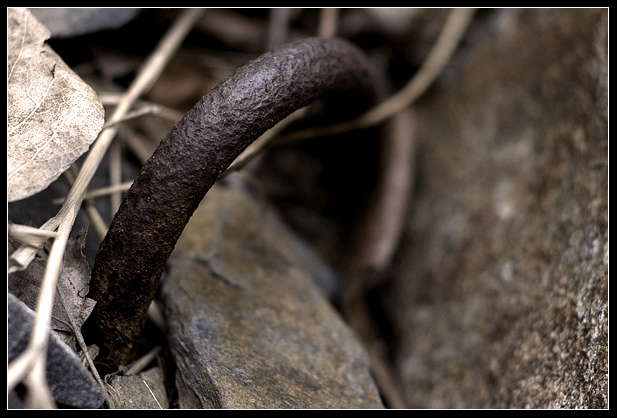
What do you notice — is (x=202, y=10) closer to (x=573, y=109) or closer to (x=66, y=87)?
(x=66, y=87)

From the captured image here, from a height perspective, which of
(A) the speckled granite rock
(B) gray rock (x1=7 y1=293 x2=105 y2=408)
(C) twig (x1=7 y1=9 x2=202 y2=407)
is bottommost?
(A) the speckled granite rock

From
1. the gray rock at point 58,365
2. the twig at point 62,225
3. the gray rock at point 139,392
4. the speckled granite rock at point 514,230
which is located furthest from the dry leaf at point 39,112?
the speckled granite rock at point 514,230

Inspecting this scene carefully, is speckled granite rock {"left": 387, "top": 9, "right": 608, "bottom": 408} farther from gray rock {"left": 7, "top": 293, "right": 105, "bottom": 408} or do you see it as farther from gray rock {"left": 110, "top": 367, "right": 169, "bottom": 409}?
gray rock {"left": 7, "top": 293, "right": 105, "bottom": 408}

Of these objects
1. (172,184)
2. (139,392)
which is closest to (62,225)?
(172,184)

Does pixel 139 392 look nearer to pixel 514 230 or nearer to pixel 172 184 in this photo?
pixel 172 184

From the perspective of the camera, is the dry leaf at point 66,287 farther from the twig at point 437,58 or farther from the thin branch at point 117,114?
the twig at point 437,58

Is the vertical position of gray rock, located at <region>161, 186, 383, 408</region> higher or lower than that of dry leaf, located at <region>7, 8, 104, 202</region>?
lower

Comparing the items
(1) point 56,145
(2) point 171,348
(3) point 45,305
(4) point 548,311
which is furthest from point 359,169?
(3) point 45,305

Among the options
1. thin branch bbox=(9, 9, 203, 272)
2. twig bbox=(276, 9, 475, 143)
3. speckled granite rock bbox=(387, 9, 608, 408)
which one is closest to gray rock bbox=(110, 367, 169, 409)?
thin branch bbox=(9, 9, 203, 272)
